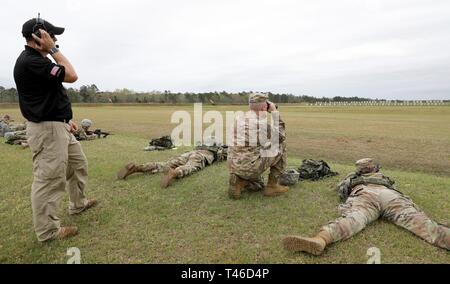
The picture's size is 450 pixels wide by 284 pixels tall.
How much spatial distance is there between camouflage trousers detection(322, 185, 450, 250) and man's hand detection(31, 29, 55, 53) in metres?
4.39

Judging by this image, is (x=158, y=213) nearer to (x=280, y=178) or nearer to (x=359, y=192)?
(x=280, y=178)

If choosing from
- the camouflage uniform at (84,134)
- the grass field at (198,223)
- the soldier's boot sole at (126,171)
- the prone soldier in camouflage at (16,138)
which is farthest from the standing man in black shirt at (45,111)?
the camouflage uniform at (84,134)

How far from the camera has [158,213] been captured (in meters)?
6.13

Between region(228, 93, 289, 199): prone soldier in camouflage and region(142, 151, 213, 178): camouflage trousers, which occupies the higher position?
region(228, 93, 289, 199): prone soldier in camouflage

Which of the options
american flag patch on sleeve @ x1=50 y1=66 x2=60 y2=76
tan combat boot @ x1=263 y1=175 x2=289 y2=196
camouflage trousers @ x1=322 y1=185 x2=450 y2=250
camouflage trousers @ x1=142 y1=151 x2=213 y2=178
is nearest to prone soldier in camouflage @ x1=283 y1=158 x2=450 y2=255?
camouflage trousers @ x1=322 y1=185 x2=450 y2=250

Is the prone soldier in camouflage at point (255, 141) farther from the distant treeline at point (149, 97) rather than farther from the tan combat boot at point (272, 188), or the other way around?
the distant treeline at point (149, 97)

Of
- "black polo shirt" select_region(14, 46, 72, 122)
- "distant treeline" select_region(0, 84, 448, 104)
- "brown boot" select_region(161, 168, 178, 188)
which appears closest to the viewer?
"black polo shirt" select_region(14, 46, 72, 122)

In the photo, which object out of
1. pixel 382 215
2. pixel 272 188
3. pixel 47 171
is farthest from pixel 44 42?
pixel 382 215

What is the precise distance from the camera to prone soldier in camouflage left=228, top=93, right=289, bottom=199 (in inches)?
249

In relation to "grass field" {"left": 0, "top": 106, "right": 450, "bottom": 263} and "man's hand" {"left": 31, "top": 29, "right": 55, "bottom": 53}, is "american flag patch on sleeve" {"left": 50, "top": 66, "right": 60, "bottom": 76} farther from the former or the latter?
"grass field" {"left": 0, "top": 106, "right": 450, "bottom": 263}

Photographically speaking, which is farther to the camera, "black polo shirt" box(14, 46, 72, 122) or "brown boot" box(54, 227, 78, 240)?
"brown boot" box(54, 227, 78, 240)

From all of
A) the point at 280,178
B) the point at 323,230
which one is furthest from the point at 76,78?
the point at 280,178

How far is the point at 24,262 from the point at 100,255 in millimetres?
947

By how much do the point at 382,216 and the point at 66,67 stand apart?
5.00m
